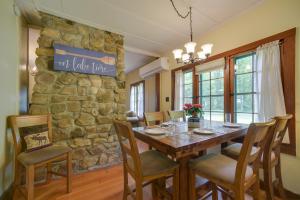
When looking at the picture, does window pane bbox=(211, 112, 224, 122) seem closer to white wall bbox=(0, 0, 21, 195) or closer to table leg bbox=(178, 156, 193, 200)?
table leg bbox=(178, 156, 193, 200)

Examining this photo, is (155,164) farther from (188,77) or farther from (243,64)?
(188,77)

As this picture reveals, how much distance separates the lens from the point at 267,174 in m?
Answer: 1.32

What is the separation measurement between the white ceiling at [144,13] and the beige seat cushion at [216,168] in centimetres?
201

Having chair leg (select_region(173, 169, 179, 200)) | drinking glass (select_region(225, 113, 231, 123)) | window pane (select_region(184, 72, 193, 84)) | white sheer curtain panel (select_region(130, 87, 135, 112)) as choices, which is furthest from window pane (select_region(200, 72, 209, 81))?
white sheer curtain panel (select_region(130, 87, 135, 112))

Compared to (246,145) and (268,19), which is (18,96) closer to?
(246,145)

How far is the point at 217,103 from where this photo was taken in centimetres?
271

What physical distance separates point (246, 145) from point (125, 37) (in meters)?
2.84

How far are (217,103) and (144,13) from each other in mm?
2032

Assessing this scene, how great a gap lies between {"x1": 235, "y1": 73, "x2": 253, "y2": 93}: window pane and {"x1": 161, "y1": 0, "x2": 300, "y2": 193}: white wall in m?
0.50

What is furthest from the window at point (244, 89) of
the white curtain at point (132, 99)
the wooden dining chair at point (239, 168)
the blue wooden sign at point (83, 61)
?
the white curtain at point (132, 99)

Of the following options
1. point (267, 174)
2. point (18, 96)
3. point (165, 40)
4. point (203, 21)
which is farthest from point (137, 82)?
point (267, 174)

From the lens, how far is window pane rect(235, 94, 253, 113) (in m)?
2.22

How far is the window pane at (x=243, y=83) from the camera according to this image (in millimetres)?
2223

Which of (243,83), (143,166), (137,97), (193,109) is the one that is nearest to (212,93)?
(243,83)
